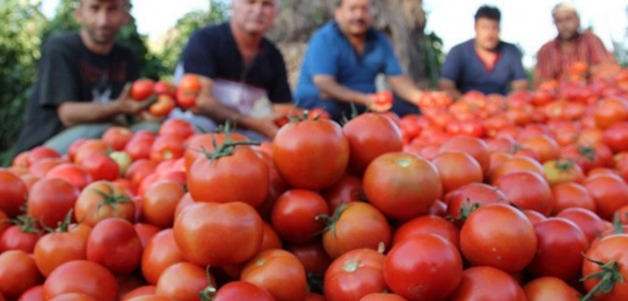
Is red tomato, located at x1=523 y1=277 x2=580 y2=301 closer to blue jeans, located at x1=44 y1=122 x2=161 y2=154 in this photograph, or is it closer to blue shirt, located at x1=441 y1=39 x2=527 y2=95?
blue jeans, located at x1=44 y1=122 x2=161 y2=154

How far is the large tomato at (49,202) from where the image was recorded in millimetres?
1810

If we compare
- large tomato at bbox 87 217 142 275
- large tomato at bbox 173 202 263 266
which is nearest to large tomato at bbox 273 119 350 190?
large tomato at bbox 173 202 263 266

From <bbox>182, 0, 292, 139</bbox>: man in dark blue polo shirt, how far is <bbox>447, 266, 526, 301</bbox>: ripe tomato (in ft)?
8.54

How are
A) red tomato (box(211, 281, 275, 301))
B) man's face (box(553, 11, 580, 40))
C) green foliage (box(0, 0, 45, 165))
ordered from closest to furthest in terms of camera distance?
red tomato (box(211, 281, 275, 301))
man's face (box(553, 11, 580, 40))
green foliage (box(0, 0, 45, 165))

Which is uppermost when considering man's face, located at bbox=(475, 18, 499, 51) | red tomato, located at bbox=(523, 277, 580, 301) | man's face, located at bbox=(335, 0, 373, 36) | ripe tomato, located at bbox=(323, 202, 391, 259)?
man's face, located at bbox=(335, 0, 373, 36)

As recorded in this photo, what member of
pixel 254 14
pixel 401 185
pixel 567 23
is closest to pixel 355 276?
pixel 401 185

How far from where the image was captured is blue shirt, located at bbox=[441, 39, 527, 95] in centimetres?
580

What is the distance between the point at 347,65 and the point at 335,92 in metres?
0.41

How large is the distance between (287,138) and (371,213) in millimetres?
292

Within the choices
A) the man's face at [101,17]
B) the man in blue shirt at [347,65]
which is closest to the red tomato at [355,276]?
the man in blue shirt at [347,65]

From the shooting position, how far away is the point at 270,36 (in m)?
6.70

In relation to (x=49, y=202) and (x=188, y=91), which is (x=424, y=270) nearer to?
(x=49, y=202)

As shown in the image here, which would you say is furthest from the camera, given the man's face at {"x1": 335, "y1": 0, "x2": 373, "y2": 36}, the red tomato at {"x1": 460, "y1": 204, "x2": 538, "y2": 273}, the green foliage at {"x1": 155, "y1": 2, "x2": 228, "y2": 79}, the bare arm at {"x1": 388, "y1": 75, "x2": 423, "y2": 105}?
the green foliage at {"x1": 155, "y1": 2, "x2": 228, "y2": 79}

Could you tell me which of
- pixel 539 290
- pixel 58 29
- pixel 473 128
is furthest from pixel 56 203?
pixel 58 29
